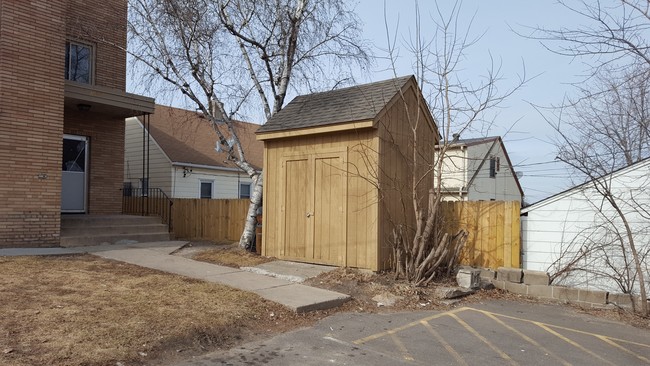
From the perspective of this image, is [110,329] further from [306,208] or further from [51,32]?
[51,32]

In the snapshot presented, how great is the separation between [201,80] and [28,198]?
199 inches

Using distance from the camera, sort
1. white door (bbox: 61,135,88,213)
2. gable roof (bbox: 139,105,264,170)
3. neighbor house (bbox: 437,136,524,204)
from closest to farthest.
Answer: white door (bbox: 61,135,88,213), gable roof (bbox: 139,105,264,170), neighbor house (bbox: 437,136,524,204)

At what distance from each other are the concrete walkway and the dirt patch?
1.24 feet

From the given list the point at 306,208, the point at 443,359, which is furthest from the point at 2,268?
the point at 443,359

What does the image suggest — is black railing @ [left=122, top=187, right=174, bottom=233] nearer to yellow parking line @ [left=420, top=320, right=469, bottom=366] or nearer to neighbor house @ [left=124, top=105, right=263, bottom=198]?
neighbor house @ [left=124, top=105, right=263, bottom=198]

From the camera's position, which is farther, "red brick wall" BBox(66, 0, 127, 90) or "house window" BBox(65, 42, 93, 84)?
"house window" BBox(65, 42, 93, 84)

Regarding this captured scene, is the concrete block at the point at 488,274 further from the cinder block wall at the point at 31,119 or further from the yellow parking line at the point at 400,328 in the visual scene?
the cinder block wall at the point at 31,119

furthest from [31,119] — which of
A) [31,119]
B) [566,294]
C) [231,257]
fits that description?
[566,294]

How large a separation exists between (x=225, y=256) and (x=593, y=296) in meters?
7.67

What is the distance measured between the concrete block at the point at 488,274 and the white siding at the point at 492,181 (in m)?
17.7

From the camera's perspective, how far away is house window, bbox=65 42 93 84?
1441 centimetres

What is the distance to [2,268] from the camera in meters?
8.58

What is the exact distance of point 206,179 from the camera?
22672mm

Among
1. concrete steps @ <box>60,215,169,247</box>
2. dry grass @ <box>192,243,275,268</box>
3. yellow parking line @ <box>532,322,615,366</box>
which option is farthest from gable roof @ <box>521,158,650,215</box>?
concrete steps @ <box>60,215,169,247</box>
